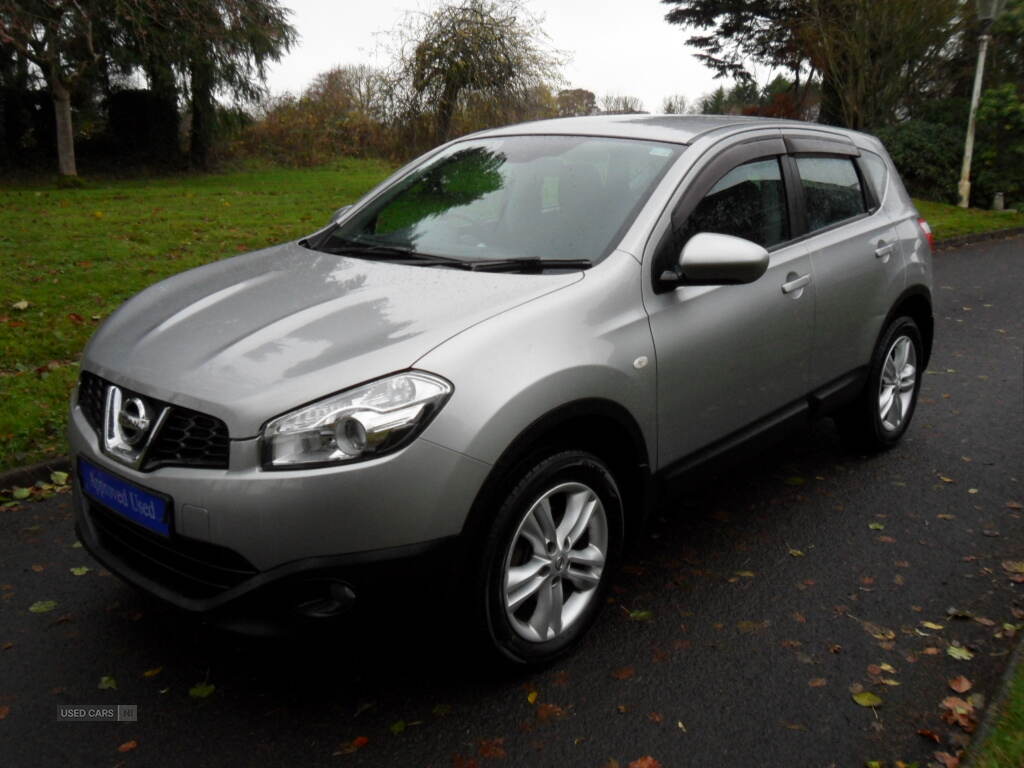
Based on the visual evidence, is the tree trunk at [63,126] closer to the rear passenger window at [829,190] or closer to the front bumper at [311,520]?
the rear passenger window at [829,190]

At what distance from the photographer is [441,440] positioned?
2625 millimetres

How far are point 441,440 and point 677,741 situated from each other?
1.21 m

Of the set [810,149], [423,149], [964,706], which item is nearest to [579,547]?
[964,706]

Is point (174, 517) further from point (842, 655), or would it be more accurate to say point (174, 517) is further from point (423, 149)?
point (423, 149)

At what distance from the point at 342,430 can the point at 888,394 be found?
12.2 feet

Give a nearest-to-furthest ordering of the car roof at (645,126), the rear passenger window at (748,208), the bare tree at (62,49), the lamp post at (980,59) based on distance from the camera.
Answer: the rear passenger window at (748,208)
the car roof at (645,126)
the lamp post at (980,59)
the bare tree at (62,49)

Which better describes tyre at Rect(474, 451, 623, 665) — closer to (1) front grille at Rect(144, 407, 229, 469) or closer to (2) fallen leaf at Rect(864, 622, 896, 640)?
(1) front grille at Rect(144, 407, 229, 469)

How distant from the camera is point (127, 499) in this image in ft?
9.27

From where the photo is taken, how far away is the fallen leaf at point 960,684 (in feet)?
10.2

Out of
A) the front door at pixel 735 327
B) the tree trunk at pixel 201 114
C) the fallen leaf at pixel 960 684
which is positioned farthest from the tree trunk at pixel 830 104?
the fallen leaf at pixel 960 684

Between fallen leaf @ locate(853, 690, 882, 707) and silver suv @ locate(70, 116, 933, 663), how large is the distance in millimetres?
926

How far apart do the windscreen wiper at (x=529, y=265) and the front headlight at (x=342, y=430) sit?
919 mm

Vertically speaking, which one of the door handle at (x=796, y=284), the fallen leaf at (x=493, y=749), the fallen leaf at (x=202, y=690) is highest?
the door handle at (x=796, y=284)

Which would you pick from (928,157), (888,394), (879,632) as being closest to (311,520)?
(879,632)
